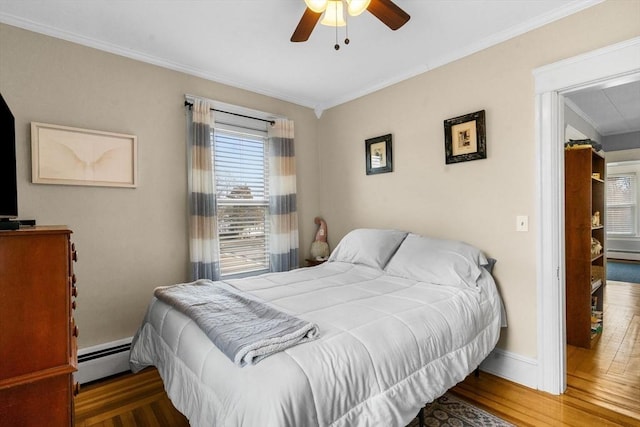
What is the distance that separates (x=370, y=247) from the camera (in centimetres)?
287

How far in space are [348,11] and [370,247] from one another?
1842mm

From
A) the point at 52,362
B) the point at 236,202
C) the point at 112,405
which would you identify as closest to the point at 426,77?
the point at 236,202

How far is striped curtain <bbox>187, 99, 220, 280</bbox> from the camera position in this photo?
112 inches

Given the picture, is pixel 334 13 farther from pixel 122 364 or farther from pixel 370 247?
pixel 122 364

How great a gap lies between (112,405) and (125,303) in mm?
751

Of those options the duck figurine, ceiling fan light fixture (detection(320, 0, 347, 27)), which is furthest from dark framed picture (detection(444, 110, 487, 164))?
the duck figurine

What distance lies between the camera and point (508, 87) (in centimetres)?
238

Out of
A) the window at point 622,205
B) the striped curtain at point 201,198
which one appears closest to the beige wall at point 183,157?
the striped curtain at point 201,198

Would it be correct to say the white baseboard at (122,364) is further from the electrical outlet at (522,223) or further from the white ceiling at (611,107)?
the white ceiling at (611,107)

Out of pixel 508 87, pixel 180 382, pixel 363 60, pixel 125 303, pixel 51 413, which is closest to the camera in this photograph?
pixel 51 413

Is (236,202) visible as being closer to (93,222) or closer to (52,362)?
(93,222)

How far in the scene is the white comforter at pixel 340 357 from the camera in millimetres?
1144

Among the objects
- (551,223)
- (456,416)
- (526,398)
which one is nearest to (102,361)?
(456,416)

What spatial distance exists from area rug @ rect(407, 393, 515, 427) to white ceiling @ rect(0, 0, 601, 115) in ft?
8.47
